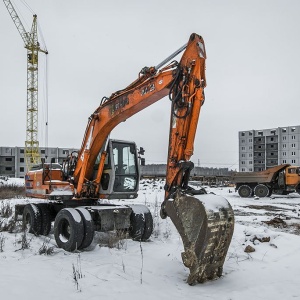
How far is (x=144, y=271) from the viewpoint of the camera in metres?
5.96

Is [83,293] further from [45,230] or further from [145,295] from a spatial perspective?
[45,230]

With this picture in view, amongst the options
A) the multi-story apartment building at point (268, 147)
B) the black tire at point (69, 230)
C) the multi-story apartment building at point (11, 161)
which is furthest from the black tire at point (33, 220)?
the multi-story apartment building at point (268, 147)

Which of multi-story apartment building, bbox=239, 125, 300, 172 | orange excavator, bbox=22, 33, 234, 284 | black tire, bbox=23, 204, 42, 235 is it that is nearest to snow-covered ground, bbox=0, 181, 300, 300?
orange excavator, bbox=22, 33, 234, 284

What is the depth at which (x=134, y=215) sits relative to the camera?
28.9ft

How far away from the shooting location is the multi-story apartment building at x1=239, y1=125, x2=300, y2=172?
232 feet

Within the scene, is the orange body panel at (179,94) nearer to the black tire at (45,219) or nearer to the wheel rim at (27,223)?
the black tire at (45,219)

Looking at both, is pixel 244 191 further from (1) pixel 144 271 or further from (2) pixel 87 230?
(1) pixel 144 271

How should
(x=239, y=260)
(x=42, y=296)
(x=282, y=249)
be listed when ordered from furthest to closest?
1. (x=282, y=249)
2. (x=239, y=260)
3. (x=42, y=296)

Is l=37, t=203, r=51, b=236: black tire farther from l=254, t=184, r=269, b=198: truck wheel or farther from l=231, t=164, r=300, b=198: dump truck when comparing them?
l=254, t=184, r=269, b=198: truck wheel

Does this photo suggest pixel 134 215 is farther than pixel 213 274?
Yes

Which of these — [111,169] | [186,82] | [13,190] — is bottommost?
[13,190]

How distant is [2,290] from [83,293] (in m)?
0.99

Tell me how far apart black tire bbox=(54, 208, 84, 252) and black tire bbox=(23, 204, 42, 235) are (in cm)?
154

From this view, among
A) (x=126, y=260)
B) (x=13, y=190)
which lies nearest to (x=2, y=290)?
(x=126, y=260)
